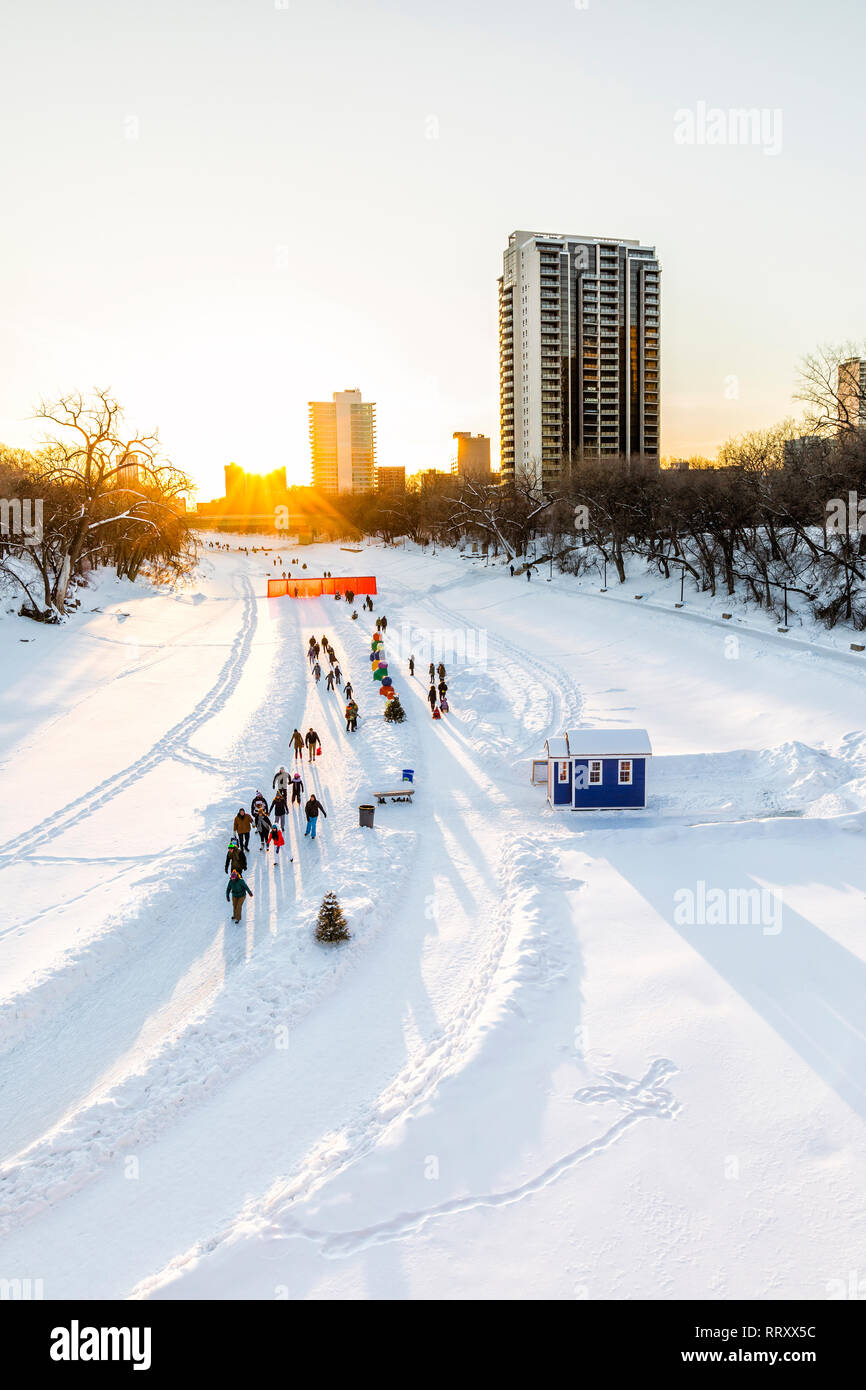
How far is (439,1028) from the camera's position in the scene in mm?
10414

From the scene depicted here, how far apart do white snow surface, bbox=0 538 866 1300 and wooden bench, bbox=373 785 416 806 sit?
1.65 feet

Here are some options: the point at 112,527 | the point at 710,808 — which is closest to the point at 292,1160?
the point at 710,808

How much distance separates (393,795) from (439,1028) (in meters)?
8.41

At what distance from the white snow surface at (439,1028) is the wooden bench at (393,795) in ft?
1.65

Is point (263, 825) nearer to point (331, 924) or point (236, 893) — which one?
point (236, 893)

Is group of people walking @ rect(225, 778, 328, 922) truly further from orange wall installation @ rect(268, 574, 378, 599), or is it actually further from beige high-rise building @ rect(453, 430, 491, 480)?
beige high-rise building @ rect(453, 430, 491, 480)

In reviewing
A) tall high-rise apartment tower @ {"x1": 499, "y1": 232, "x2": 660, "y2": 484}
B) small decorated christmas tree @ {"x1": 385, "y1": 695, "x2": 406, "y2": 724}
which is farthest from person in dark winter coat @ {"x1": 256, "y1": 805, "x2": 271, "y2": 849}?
tall high-rise apartment tower @ {"x1": 499, "y1": 232, "x2": 660, "y2": 484}

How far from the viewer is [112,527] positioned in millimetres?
56031

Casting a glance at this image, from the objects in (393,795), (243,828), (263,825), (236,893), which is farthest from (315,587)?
(236,893)

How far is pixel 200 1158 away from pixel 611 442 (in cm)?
12725

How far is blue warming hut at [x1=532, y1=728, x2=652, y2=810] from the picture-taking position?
1812 cm

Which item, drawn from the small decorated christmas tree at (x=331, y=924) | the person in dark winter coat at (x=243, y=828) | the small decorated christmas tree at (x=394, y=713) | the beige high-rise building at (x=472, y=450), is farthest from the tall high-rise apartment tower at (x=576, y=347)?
the small decorated christmas tree at (x=331, y=924)

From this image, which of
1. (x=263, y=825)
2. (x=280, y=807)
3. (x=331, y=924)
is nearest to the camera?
(x=331, y=924)
